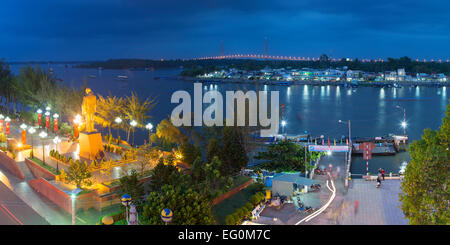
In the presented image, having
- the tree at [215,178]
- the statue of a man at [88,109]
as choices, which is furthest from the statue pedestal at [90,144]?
the tree at [215,178]

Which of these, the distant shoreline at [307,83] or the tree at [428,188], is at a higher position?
the distant shoreline at [307,83]

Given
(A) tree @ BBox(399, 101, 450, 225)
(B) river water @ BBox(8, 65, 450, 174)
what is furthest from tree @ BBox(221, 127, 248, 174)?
(B) river water @ BBox(8, 65, 450, 174)

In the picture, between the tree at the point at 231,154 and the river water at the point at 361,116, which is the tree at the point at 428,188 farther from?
the river water at the point at 361,116

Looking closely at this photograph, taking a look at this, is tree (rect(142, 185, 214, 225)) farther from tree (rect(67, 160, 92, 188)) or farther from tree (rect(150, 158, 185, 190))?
tree (rect(67, 160, 92, 188))
